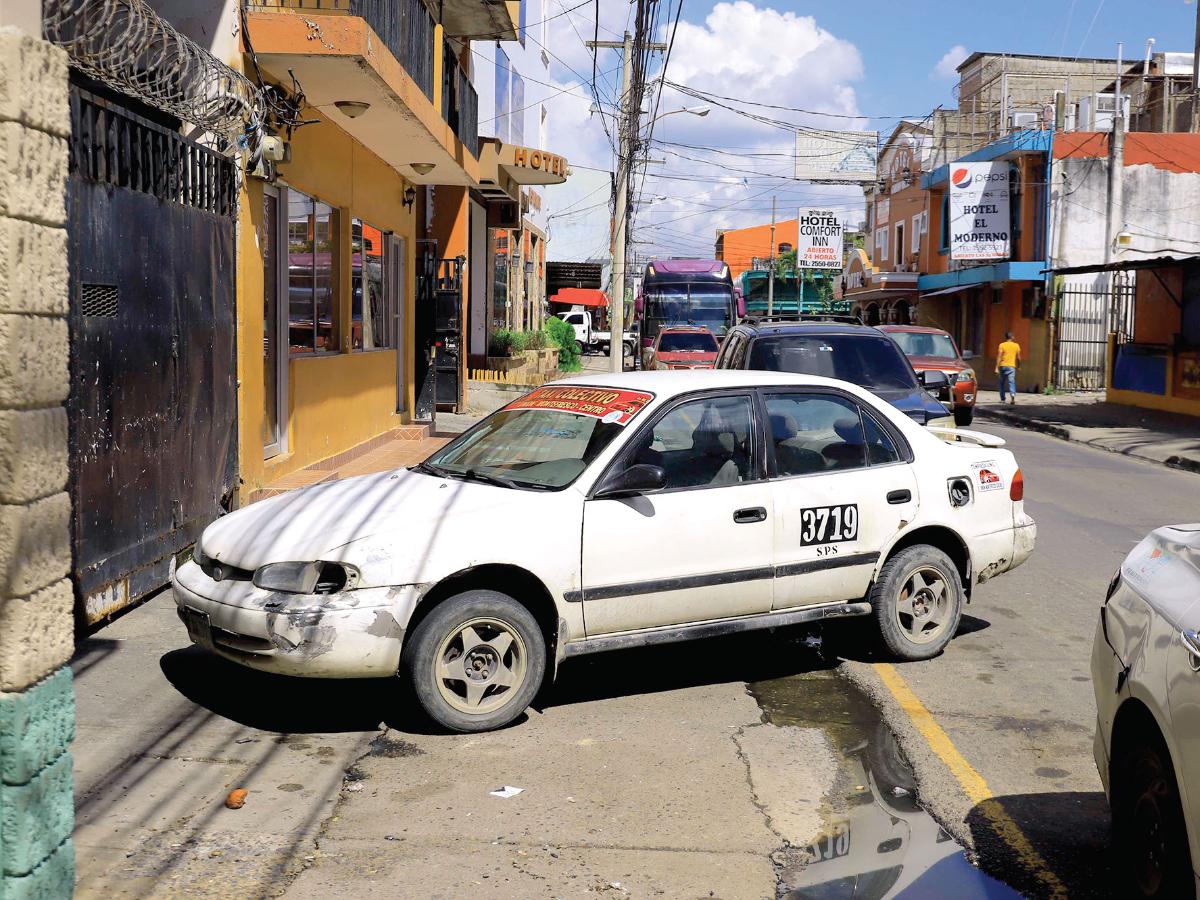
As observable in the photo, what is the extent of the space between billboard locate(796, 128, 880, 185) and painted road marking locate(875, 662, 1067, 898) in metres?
61.9

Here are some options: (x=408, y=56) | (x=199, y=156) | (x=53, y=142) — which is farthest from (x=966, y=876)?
(x=408, y=56)

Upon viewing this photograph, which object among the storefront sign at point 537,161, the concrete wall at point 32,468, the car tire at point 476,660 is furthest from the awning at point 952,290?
the concrete wall at point 32,468

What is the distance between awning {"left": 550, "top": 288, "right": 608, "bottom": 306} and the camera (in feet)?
176

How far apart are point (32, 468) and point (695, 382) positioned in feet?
12.7

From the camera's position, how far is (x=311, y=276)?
43.4 ft

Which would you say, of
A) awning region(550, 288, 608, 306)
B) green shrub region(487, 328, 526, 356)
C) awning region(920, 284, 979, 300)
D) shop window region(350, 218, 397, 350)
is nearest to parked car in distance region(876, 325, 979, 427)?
green shrub region(487, 328, 526, 356)

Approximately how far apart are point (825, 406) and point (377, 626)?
9.55 ft

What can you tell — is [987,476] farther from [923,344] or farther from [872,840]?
[923,344]

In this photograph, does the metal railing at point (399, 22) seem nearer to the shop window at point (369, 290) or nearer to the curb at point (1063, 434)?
the shop window at point (369, 290)

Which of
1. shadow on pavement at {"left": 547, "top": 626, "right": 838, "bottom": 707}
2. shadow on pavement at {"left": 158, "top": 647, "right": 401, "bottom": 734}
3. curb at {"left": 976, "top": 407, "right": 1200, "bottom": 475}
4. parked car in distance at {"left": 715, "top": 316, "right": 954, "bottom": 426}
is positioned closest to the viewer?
shadow on pavement at {"left": 158, "top": 647, "right": 401, "bottom": 734}

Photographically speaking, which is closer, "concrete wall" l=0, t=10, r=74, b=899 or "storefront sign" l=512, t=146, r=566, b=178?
"concrete wall" l=0, t=10, r=74, b=899

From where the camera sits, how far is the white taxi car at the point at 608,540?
212 inches

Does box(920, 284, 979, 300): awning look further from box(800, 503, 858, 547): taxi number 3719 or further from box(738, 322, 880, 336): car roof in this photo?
box(800, 503, 858, 547): taxi number 3719

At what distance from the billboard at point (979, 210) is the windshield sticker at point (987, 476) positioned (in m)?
29.2
